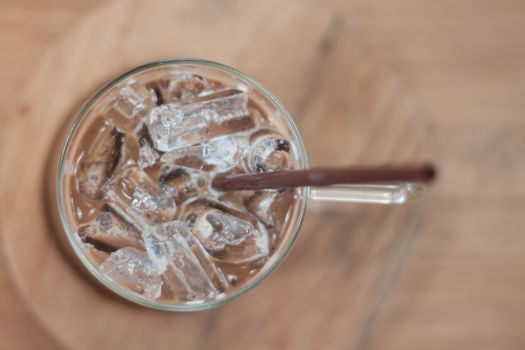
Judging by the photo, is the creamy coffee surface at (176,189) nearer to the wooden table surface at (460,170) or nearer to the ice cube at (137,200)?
the ice cube at (137,200)

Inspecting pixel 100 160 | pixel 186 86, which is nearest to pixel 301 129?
pixel 186 86

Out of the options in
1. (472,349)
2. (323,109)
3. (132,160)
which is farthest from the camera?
(472,349)

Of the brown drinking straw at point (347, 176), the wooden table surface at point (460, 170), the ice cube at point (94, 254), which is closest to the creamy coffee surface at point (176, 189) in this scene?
the ice cube at point (94, 254)

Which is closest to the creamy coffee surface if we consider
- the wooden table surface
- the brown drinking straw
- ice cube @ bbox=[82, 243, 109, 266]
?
ice cube @ bbox=[82, 243, 109, 266]

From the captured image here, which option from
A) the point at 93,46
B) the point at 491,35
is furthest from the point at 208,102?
the point at 491,35

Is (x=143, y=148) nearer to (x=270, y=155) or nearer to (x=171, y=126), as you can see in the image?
(x=171, y=126)

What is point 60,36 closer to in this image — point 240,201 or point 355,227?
point 240,201
